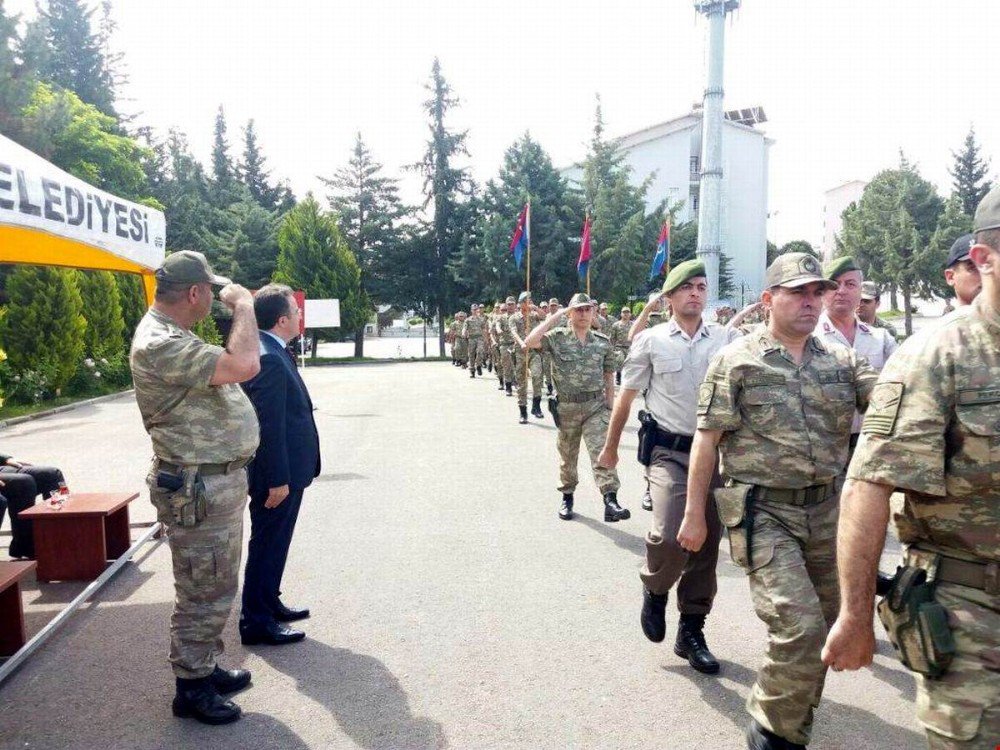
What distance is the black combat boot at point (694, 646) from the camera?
3.84 metres

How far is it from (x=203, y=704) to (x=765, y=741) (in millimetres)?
2327

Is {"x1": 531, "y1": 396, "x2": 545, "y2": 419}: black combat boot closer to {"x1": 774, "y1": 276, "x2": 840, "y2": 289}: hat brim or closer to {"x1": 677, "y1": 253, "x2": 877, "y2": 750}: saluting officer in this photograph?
{"x1": 677, "y1": 253, "x2": 877, "y2": 750}: saluting officer

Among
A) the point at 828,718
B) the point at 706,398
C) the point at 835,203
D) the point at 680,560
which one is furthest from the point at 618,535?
the point at 835,203

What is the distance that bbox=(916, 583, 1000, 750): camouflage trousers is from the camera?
69.2 inches

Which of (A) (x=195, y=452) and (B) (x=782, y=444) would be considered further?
(A) (x=195, y=452)

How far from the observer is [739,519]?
299cm

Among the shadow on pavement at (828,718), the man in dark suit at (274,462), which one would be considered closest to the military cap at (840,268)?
the shadow on pavement at (828,718)

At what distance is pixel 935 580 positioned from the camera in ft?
6.27

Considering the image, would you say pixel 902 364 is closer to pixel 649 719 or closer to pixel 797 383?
pixel 797 383

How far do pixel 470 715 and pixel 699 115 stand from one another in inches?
2081

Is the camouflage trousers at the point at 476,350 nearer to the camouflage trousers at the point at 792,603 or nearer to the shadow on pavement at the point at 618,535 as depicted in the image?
the shadow on pavement at the point at 618,535

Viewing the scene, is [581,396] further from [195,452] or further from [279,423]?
[195,452]

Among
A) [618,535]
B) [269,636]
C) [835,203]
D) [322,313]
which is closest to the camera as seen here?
[269,636]

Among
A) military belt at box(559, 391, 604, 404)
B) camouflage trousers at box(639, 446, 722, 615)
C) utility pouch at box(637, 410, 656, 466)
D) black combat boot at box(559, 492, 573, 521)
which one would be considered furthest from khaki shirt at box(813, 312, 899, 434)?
black combat boot at box(559, 492, 573, 521)
